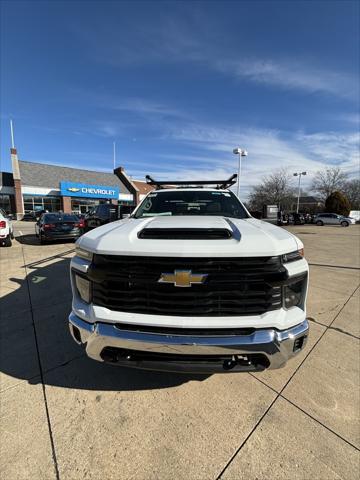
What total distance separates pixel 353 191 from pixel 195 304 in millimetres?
64725

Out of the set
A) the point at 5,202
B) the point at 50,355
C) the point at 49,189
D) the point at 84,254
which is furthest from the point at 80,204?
the point at 84,254

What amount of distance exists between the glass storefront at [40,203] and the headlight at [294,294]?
39.8 meters

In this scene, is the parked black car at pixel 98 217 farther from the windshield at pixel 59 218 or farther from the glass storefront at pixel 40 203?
the glass storefront at pixel 40 203

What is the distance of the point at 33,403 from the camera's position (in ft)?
7.20

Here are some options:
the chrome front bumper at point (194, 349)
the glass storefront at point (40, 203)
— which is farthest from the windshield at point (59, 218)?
the glass storefront at point (40, 203)

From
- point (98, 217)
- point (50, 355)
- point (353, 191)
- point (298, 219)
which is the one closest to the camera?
point (50, 355)

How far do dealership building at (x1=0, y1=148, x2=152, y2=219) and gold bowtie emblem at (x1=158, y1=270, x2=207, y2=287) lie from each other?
95.4 ft

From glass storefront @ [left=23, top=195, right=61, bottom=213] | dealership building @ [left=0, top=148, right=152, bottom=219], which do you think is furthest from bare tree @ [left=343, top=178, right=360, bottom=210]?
glass storefront @ [left=23, top=195, right=61, bottom=213]

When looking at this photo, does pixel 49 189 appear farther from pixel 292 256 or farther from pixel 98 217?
pixel 292 256

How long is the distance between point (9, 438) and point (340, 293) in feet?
17.3

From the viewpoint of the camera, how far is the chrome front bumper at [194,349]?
1797mm

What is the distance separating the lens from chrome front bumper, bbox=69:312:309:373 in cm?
180

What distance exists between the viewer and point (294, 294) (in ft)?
6.61

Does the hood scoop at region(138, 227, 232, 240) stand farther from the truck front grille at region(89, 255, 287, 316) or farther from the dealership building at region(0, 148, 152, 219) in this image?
the dealership building at region(0, 148, 152, 219)
